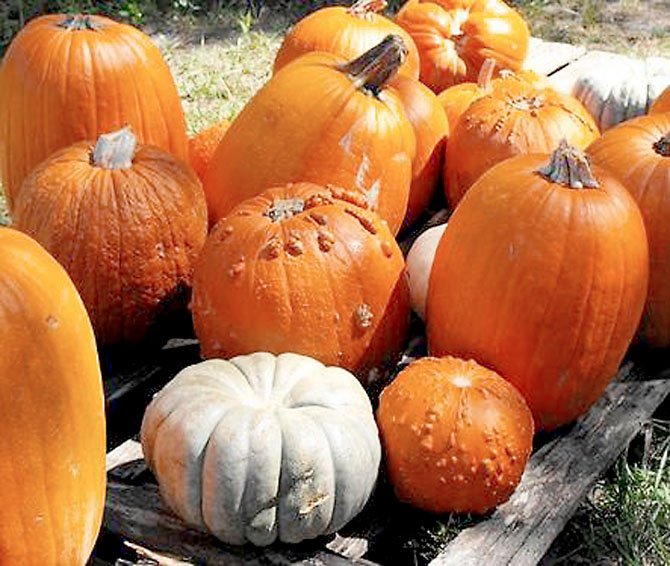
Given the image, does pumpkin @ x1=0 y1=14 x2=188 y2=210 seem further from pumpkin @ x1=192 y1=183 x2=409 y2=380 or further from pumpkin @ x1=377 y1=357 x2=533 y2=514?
pumpkin @ x1=377 y1=357 x2=533 y2=514

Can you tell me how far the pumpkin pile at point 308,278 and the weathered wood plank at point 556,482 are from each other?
56 mm

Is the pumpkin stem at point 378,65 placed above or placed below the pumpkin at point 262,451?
above

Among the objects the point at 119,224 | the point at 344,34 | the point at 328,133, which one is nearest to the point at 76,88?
the point at 119,224

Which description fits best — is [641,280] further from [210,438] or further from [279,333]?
[210,438]

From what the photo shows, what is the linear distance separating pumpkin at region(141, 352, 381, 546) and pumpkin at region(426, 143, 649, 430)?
0.37 metres

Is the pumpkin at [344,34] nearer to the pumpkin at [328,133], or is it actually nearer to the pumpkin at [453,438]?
the pumpkin at [328,133]

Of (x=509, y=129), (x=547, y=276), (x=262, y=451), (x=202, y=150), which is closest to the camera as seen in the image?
(x=262, y=451)

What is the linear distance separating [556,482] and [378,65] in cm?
102

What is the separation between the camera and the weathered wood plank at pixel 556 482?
1.96 m

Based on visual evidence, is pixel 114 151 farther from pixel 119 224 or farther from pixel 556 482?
pixel 556 482

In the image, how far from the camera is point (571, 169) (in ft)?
6.92

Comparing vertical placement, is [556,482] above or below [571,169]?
below

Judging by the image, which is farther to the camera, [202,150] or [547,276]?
[202,150]

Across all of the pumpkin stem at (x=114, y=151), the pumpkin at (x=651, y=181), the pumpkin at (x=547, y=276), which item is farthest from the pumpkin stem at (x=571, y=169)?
the pumpkin stem at (x=114, y=151)
